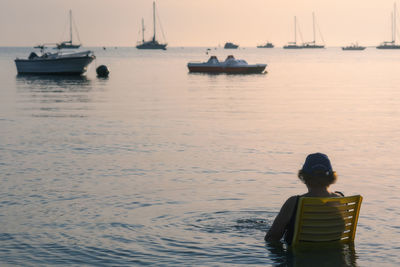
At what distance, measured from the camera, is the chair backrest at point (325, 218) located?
309 inches

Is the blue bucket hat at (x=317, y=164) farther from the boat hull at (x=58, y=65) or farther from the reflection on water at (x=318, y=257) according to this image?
the boat hull at (x=58, y=65)

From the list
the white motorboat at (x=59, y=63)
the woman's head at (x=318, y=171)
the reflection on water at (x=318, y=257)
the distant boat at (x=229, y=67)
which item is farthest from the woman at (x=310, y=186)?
the distant boat at (x=229, y=67)

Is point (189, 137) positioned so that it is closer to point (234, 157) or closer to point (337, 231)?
point (234, 157)

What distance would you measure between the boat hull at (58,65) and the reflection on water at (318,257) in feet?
202

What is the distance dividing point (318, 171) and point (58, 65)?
6402cm

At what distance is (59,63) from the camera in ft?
226

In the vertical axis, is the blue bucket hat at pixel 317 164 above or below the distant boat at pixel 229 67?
above

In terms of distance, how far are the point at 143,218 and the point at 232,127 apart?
540 inches

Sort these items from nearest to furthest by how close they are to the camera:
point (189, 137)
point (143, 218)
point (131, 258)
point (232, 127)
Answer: point (131, 258) → point (143, 218) → point (189, 137) → point (232, 127)

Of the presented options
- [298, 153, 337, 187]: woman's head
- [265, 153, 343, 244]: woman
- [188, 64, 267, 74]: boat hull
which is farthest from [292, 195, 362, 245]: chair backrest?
[188, 64, 267, 74]: boat hull

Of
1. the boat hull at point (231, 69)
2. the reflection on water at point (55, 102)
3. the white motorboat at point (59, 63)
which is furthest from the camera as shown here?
the boat hull at point (231, 69)

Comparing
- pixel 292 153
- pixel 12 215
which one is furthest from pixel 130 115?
pixel 12 215

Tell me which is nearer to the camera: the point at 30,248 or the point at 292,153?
the point at 30,248

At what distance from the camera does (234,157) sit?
17.8m
